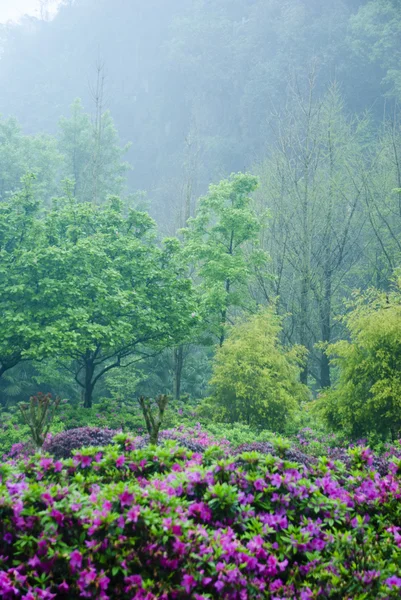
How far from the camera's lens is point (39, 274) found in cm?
1084

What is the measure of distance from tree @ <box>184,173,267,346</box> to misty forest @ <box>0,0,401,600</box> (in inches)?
2.4

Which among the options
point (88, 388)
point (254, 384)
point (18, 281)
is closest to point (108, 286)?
point (18, 281)

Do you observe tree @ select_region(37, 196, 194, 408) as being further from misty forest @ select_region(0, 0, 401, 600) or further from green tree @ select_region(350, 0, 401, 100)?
green tree @ select_region(350, 0, 401, 100)

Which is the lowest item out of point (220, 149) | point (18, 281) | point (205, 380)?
point (205, 380)

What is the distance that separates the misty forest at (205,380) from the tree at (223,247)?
0.06 m

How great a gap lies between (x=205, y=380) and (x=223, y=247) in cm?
585

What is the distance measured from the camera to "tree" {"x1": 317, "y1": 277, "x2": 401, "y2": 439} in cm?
808

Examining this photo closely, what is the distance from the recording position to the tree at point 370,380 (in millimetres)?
8078

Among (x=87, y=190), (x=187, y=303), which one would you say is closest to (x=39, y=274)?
(x=187, y=303)

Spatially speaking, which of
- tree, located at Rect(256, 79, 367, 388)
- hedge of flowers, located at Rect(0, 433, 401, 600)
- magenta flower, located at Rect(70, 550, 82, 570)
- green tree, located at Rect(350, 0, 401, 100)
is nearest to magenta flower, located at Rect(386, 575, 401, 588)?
hedge of flowers, located at Rect(0, 433, 401, 600)

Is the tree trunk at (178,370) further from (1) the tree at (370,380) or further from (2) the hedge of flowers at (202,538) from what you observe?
(2) the hedge of flowers at (202,538)

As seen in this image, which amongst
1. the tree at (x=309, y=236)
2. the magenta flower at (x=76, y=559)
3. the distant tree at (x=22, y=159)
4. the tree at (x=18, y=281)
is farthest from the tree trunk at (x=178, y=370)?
the magenta flower at (x=76, y=559)

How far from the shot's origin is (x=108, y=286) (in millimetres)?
11758

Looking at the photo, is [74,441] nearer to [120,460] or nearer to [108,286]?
[120,460]
